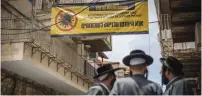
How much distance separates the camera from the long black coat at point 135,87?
4.34 meters

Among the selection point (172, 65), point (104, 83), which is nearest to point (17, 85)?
point (104, 83)

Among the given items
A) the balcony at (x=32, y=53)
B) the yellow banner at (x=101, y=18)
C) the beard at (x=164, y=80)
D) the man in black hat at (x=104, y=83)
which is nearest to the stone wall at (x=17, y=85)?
the balcony at (x=32, y=53)

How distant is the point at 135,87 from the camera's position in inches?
171

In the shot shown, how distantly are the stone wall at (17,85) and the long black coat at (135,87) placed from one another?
10.6 meters

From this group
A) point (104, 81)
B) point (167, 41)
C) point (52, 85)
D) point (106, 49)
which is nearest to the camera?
point (104, 81)

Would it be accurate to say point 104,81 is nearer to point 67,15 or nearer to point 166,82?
point 166,82

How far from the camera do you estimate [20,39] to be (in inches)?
553

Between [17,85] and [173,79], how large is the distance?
38.4ft

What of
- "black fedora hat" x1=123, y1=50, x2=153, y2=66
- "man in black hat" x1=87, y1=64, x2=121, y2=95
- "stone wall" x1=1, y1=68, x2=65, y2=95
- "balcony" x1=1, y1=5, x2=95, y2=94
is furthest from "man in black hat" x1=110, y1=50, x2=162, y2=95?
"stone wall" x1=1, y1=68, x2=65, y2=95

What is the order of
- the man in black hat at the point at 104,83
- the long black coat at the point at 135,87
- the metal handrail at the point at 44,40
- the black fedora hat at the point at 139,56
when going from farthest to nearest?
the metal handrail at the point at 44,40, the man in black hat at the point at 104,83, the black fedora hat at the point at 139,56, the long black coat at the point at 135,87

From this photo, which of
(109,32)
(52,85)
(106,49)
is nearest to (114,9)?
(109,32)

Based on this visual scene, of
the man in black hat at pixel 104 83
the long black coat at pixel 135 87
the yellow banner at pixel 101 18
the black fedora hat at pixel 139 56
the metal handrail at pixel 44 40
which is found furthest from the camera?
the metal handrail at pixel 44 40

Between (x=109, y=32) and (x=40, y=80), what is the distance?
6962mm

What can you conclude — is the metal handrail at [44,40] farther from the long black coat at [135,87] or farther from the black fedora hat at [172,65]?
the long black coat at [135,87]
